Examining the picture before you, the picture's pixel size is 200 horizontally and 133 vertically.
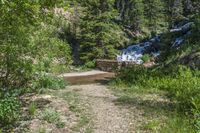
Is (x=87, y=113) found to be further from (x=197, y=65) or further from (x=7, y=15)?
(x=197, y=65)

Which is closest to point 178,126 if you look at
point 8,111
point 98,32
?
point 8,111

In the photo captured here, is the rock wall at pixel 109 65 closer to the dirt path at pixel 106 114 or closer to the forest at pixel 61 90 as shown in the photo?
the forest at pixel 61 90

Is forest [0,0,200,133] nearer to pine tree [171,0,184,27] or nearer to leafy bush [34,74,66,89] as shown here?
leafy bush [34,74,66,89]

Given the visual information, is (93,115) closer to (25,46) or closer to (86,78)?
(25,46)

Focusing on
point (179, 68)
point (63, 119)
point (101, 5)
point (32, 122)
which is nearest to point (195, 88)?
point (179, 68)

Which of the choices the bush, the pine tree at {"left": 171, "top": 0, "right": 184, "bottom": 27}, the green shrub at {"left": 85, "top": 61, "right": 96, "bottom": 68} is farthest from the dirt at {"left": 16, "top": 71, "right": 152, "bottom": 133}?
the pine tree at {"left": 171, "top": 0, "right": 184, "bottom": 27}

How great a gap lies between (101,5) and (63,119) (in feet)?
98.0

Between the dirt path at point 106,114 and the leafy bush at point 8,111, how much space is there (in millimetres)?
2387

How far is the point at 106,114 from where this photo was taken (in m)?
12.0

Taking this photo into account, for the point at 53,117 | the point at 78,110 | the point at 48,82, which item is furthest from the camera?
the point at 48,82

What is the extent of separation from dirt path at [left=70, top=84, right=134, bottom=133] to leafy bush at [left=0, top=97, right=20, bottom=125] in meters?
2.39

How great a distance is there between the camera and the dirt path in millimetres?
10562

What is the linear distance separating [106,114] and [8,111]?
3069mm

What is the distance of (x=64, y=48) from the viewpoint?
13.8 m
